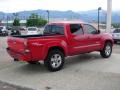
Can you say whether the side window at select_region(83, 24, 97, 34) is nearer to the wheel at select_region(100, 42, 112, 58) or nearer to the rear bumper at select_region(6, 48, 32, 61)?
the wheel at select_region(100, 42, 112, 58)

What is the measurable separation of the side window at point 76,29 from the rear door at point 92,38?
0.32m

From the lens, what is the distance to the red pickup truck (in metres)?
9.80

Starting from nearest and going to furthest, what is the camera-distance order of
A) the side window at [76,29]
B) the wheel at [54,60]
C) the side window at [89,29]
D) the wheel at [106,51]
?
the wheel at [54,60], the side window at [76,29], the side window at [89,29], the wheel at [106,51]

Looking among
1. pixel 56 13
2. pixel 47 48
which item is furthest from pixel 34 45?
pixel 56 13

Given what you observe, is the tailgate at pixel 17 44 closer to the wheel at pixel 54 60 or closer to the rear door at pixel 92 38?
the wheel at pixel 54 60

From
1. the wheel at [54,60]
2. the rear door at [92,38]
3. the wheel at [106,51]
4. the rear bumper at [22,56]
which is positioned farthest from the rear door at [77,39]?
the rear bumper at [22,56]

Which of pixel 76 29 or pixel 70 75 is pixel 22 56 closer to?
pixel 70 75

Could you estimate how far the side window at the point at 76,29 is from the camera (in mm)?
11375

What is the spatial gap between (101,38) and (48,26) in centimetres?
259

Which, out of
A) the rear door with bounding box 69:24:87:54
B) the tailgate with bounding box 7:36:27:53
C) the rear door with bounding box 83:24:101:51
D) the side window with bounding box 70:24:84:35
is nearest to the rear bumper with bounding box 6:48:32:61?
the tailgate with bounding box 7:36:27:53

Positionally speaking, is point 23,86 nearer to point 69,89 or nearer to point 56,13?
point 69,89

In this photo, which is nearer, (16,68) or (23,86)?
(23,86)

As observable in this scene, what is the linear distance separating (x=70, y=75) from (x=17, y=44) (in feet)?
7.28

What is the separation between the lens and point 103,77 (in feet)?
30.3
